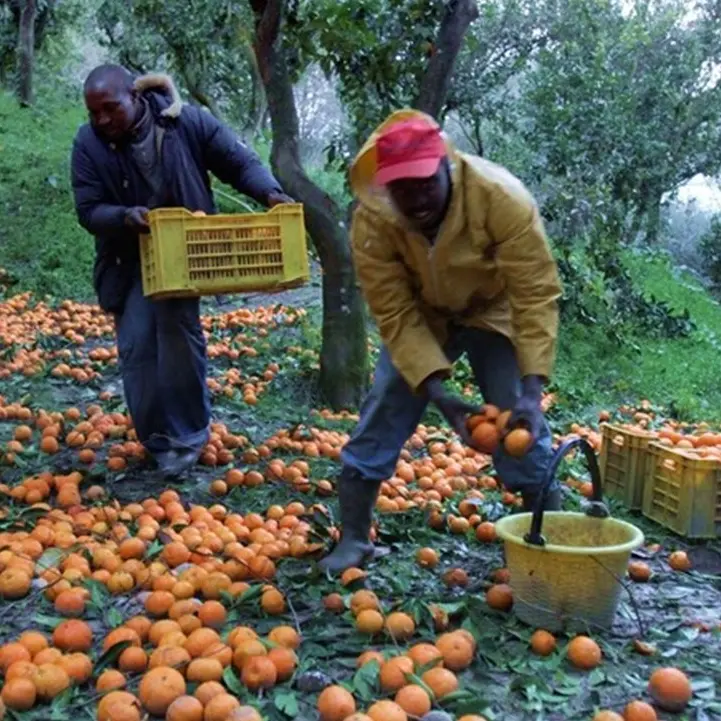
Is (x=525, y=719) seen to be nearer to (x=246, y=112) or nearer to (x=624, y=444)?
(x=624, y=444)

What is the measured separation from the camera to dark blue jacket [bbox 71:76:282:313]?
→ 436cm

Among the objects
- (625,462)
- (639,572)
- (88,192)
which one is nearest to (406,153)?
(639,572)

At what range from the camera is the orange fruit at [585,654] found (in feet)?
9.12

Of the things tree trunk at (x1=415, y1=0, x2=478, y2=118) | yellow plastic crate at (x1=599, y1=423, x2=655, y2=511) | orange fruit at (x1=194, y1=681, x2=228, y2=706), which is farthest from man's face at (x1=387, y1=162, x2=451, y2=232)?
tree trunk at (x1=415, y1=0, x2=478, y2=118)

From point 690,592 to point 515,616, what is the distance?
828 mm

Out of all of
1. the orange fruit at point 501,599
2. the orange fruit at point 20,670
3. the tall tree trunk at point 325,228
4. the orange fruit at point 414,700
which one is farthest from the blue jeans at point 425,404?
the tall tree trunk at point 325,228

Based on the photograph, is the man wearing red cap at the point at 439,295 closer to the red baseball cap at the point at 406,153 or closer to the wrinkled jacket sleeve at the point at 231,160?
the red baseball cap at the point at 406,153

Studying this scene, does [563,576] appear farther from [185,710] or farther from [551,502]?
[185,710]

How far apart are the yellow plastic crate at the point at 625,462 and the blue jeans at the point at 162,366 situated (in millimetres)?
1960

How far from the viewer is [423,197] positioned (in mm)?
2846

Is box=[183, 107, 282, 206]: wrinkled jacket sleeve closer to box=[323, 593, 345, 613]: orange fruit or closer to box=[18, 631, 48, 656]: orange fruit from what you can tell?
box=[323, 593, 345, 613]: orange fruit

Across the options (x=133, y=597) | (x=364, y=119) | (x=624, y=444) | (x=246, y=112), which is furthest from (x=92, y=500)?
(x=246, y=112)

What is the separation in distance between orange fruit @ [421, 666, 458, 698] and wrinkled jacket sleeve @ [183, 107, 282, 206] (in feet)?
8.25

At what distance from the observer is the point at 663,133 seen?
661 inches
